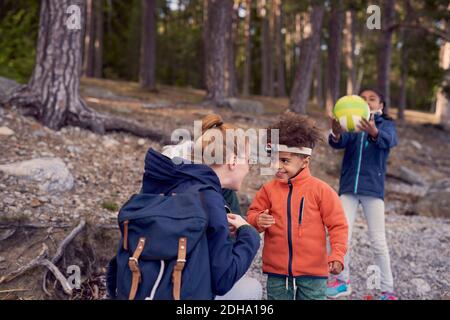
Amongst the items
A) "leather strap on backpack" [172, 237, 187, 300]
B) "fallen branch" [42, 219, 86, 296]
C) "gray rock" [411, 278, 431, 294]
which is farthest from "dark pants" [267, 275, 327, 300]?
"gray rock" [411, 278, 431, 294]

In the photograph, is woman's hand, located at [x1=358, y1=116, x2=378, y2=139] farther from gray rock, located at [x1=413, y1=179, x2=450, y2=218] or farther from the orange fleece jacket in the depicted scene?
gray rock, located at [x1=413, y1=179, x2=450, y2=218]

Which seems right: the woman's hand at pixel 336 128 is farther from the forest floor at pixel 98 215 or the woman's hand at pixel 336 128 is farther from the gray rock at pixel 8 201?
the gray rock at pixel 8 201

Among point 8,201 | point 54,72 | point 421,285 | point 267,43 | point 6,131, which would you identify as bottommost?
point 421,285

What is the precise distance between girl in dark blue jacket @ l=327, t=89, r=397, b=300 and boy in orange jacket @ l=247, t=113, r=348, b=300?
1.47 metres

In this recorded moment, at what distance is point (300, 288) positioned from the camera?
349 cm

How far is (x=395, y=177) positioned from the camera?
12.3 m

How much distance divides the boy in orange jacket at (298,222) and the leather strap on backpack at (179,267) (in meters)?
1.08

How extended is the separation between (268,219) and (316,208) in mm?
390

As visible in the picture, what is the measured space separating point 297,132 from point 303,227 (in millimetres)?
665

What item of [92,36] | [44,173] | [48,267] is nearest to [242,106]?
[44,173]

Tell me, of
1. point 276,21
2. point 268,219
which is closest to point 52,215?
point 268,219

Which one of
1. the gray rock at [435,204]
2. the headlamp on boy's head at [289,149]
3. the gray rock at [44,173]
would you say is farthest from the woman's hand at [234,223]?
the gray rock at [435,204]

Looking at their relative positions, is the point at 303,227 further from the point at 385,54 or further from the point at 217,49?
the point at 385,54
